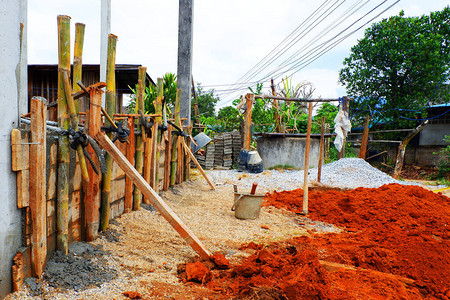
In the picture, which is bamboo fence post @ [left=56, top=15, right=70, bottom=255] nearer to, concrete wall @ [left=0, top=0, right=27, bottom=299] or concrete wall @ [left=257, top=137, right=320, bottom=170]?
concrete wall @ [left=0, top=0, right=27, bottom=299]

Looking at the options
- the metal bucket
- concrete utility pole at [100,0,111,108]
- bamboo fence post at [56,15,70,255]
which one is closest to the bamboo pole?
bamboo fence post at [56,15,70,255]

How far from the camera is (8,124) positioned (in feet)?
7.63

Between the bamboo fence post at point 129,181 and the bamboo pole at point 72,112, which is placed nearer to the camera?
the bamboo pole at point 72,112

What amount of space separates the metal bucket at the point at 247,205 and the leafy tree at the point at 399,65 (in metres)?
12.1

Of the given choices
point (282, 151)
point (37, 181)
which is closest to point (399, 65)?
point (282, 151)

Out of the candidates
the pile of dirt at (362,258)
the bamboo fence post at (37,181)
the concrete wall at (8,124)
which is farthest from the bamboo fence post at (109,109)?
the pile of dirt at (362,258)

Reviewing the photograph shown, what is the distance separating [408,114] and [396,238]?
1247 centimetres

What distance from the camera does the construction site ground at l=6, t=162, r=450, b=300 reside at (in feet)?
8.43

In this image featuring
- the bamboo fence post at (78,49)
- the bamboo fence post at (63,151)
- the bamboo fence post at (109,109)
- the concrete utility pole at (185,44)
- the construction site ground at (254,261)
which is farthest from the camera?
the concrete utility pole at (185,44)

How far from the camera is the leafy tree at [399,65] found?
14.1 meters

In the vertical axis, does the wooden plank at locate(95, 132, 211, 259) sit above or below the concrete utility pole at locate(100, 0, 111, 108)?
below

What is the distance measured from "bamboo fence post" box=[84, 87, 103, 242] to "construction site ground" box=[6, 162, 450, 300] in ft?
0.58

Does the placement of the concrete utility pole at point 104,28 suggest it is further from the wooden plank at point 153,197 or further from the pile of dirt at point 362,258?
the pile of dirt at point 362,258

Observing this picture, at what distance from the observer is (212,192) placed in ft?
25.7
